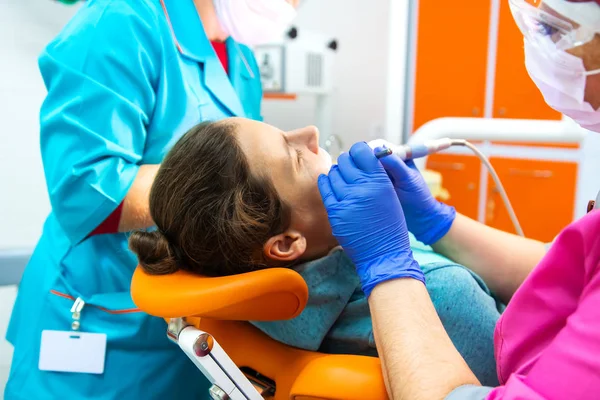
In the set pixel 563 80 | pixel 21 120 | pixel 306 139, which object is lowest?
pixel 21 120

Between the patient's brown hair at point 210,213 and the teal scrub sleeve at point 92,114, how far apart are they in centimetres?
14

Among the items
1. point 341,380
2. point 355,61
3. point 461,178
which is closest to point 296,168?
point 341,380

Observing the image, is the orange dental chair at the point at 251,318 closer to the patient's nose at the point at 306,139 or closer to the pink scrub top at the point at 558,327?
the pink scrub top at the point at 558,327

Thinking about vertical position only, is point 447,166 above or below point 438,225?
below

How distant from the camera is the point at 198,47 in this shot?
1.38 meters

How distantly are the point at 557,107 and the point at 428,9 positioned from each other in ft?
10.4

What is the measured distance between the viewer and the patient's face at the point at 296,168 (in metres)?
1.06

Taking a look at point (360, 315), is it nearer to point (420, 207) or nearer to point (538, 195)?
point (420, 207)

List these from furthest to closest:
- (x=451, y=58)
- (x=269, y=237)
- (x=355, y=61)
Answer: (x=355, y=61) → (x=451, y=58) → (x=269, y=237)

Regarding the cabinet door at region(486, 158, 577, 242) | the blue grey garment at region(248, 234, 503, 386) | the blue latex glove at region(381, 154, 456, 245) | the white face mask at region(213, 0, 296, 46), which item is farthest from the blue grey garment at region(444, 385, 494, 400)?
the cabinet door at region(486, 158, 577, 242)

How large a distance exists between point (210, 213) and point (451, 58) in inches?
122

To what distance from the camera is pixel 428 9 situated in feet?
12.0

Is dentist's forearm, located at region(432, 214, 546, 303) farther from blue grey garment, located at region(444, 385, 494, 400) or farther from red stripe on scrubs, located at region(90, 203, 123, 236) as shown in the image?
red stripe on scrubs, located at region(90, 203, 123, 236)

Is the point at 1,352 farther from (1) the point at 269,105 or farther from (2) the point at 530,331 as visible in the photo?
(1) the point at 269,105
